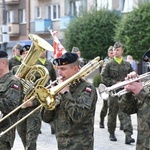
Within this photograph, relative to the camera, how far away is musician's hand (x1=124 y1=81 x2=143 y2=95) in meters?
4.94

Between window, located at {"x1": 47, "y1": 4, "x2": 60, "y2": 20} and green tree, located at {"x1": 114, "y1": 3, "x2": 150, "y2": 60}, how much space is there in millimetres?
14611

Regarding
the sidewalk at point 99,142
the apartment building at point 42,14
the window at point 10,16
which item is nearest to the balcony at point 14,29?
the apartment building at point 42,14

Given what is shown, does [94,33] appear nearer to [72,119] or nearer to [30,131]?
[30,131]

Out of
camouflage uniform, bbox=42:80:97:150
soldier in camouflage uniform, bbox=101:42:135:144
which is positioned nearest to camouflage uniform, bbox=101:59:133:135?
soldier in camouflage uniform, bbox=101:42:135:144

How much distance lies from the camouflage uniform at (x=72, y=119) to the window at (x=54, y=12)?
33.9 meters

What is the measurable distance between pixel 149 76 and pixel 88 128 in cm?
85

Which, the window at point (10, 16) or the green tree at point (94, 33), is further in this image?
the window at point (10, 16)

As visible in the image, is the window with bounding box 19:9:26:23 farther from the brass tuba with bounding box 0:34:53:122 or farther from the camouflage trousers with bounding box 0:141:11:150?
the camouflage trousers with bounding box 0:141:11:150

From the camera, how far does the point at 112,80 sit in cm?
1005

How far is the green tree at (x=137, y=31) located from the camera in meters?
23.8

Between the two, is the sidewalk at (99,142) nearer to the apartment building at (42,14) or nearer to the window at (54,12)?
the apartment building at (42,14)

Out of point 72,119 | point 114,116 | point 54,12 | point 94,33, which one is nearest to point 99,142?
point 114,116

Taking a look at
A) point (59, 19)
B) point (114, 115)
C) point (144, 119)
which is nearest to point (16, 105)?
point (144, 119)

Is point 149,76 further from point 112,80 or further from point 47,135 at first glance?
point 47,135
